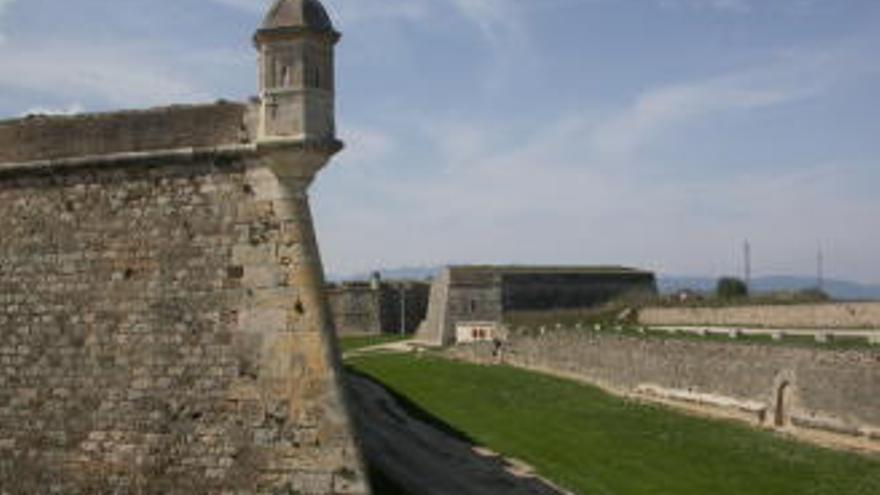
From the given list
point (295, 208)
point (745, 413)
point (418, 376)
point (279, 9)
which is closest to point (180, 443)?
point (295, 208)

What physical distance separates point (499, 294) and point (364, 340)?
6.28 m

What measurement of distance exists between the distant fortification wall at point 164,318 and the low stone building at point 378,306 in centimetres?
4252

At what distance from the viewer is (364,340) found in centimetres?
5656

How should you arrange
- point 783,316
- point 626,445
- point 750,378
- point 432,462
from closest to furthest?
point 432,462
point 626,445
point 750,378
point 783,316

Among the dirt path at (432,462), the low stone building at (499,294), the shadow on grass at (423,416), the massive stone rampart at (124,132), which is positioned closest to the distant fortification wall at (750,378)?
the shadow on grass at (423,416)

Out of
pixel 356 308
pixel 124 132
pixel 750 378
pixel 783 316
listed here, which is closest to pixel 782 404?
pixel 750 378

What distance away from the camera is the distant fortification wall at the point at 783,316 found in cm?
3428

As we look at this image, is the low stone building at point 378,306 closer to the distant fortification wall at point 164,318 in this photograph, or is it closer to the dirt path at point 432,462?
the dirt path at point 432,462

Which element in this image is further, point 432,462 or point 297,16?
point 432,462

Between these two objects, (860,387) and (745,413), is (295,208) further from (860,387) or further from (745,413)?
(745,413)

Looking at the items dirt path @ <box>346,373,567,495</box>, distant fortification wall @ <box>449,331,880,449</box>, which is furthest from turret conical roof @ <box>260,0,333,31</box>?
Answer: distant fortification wall @ <box>449,331,880,449</box>

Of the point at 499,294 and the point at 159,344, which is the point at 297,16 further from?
the point at 499,294

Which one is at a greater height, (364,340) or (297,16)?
(297,16)

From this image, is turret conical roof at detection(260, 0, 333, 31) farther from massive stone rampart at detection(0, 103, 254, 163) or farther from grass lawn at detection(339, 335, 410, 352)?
grass lawn at detection(339, 335, 410, 352)
